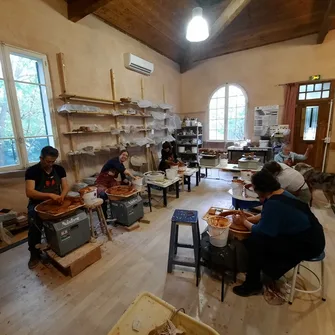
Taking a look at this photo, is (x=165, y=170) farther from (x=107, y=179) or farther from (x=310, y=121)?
(x=310, y=121)

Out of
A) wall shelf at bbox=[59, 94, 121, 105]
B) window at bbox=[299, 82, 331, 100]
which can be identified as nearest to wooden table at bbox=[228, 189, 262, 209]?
wall shelf at bbox=[59, 94, 121, 105]

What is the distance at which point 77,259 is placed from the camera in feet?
6.53

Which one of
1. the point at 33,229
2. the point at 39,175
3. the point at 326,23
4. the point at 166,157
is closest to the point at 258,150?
the point at 166,157

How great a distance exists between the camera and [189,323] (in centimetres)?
103

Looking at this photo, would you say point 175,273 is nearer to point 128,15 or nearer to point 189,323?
point 189,323

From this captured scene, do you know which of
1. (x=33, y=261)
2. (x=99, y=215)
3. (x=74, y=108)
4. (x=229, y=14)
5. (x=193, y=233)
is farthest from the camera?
(x=229, y=14)

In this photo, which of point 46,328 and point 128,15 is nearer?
point 46,328

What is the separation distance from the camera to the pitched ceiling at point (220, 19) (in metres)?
3.94

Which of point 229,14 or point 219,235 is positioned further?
point 229,14

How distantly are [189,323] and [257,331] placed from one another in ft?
2.42

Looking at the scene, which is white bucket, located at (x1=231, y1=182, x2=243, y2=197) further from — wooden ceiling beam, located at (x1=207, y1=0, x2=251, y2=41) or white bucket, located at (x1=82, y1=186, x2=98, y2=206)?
wooden ceiling beam, located at (x1=207, y1=0, x2=251, y2=41)

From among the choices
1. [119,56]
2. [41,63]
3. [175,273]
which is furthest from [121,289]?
[119,56]

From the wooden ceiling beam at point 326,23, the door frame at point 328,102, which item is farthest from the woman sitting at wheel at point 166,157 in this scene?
the wooden ceiling beam at point 326,23

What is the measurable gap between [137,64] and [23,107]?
273 cm
